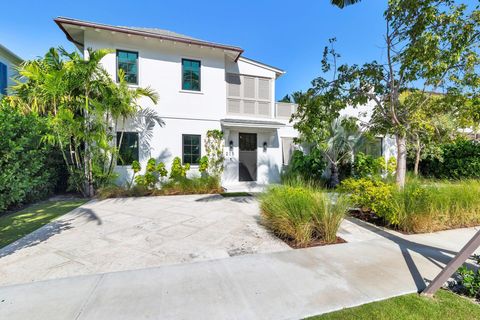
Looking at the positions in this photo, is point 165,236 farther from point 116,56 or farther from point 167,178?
point 116,56

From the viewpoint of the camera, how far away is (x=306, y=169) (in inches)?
459

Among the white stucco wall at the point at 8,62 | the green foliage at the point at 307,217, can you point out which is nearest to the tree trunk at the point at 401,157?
the green foliage at the point at 307,217

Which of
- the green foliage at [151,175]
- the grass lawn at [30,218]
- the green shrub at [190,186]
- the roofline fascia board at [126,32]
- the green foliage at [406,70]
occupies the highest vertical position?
the roofline fascia board at [126,32]

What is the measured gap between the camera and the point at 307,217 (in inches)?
174

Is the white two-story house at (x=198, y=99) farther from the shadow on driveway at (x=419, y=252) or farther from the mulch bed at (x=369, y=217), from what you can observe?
the shadow on driveway at (x=419, y=252)

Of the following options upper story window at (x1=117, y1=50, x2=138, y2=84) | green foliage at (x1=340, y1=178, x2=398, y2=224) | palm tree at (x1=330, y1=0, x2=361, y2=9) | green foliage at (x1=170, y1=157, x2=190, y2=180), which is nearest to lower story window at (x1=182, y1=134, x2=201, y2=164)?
green foliage at (x1=170, y1=157, x2=190, y2=180)

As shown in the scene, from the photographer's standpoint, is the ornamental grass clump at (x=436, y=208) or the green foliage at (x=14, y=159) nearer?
the green foliage at (x=14, y=159)

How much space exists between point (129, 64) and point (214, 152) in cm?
539

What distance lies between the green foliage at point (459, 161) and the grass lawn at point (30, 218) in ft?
50.0

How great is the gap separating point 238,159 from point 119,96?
19.9ft

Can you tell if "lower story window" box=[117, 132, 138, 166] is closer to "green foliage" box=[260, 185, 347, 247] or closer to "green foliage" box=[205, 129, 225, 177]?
"green foliage" box=[205, 129, 225, 177]

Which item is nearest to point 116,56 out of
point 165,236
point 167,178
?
point 167,178

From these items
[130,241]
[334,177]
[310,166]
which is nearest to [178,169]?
[130,241]

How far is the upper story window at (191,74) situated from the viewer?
10.8 metres
